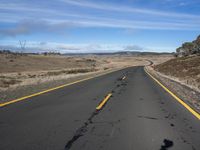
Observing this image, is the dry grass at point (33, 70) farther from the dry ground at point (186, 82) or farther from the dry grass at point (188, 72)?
the dry grass at point (188, 72)

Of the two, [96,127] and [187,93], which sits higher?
[96,127]

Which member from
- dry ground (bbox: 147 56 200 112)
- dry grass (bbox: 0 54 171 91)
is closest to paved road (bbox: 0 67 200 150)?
dry ground (bbox: 147 56 200 112)

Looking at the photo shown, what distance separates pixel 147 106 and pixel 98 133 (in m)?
4.84

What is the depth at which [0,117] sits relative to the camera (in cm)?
862

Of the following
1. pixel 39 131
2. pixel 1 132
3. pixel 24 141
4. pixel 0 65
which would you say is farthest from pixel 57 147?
pixel 0 65

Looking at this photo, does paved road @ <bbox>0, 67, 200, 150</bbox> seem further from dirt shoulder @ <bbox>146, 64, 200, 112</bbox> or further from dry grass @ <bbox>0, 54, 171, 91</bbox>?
dry grass @ <bbox>0, 54, 171, 91</bbox>

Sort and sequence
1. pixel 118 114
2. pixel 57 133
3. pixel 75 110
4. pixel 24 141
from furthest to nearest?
pixel 75 110 < pixel 118 114 < pixel 57 133 < pixel 24 141

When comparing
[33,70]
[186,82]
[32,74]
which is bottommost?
[33,70]

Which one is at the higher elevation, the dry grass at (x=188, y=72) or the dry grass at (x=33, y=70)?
the dry grass at (x=188, y=72)

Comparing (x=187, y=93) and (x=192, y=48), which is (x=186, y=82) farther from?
(x=192, y=48)

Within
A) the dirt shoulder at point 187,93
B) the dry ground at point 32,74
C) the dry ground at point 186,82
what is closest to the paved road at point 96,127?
the dirt shoulder at point 187,93

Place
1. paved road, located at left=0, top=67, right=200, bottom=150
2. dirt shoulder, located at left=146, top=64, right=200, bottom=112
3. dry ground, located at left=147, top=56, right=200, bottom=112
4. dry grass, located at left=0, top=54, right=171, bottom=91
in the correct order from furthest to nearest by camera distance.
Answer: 1. dry grass, located at left=0, top=54, right=171, bottom=91
2. dry ground, located at left=147, top=56, right=200, bottom=112
3. dirt shoulder, located at left=146, top=64, right=200, bottom=112
4. paved road, located at left=0, top=67, right=200, bottom=150

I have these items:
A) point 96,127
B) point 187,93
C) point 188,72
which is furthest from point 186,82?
point 96,127

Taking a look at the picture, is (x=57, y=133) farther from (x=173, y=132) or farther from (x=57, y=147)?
(x=173, y=132)
